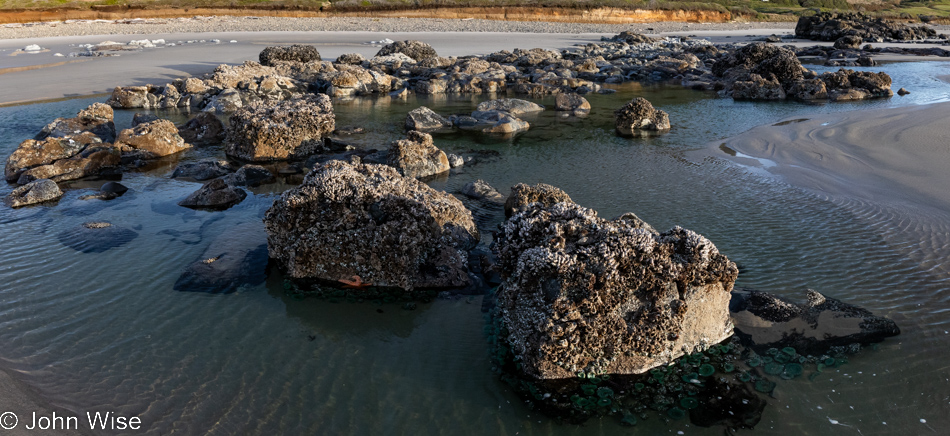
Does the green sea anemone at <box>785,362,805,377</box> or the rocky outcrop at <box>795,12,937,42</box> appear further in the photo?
the rocky outcrop at <box>795,12,937,42</box>

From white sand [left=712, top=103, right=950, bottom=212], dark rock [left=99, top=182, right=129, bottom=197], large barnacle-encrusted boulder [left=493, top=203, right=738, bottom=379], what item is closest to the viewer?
large barnacle-encrusted boulder [left=493, top=203, right=738, bottom=379]

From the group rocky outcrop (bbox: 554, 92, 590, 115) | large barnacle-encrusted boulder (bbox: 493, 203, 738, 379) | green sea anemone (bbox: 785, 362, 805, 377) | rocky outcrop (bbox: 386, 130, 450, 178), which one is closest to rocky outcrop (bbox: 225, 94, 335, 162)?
rocky outcrop (bbox: 386, 130, 450, 178)

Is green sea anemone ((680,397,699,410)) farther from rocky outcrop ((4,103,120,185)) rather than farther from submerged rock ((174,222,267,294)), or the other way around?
rocky outcrop ((4,103,120,185))

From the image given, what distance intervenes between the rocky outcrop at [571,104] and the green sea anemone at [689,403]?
1508 centimetres

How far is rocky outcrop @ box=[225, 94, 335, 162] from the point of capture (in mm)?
13516

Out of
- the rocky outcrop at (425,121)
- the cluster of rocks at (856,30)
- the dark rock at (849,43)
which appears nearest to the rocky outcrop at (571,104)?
the rocky outcrop at (425,121)

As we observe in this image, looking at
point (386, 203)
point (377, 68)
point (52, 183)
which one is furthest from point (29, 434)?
point (377, 68)

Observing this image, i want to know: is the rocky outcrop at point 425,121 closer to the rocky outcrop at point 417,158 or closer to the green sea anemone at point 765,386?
the rocky outcrop at point 417,158

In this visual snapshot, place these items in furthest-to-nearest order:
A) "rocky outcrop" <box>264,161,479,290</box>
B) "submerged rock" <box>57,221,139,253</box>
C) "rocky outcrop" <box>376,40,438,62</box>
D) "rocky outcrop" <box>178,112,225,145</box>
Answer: "rocky outcrop" <box>376,40,438,62</box>
"rocky outcrop" <box>178,112,225,145</box>
"submerged rock" <box>57,221,139,253</box>
"rocky outcrop" <box>264,161,479,290</box>

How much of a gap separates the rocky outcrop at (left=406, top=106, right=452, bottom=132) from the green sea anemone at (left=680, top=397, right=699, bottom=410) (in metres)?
12.6

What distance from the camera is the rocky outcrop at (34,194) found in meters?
10.3

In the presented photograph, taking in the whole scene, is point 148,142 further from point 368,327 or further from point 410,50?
point 410,50

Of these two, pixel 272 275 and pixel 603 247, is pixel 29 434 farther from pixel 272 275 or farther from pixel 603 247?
pixel 603 247

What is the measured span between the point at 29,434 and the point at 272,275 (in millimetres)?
3181
